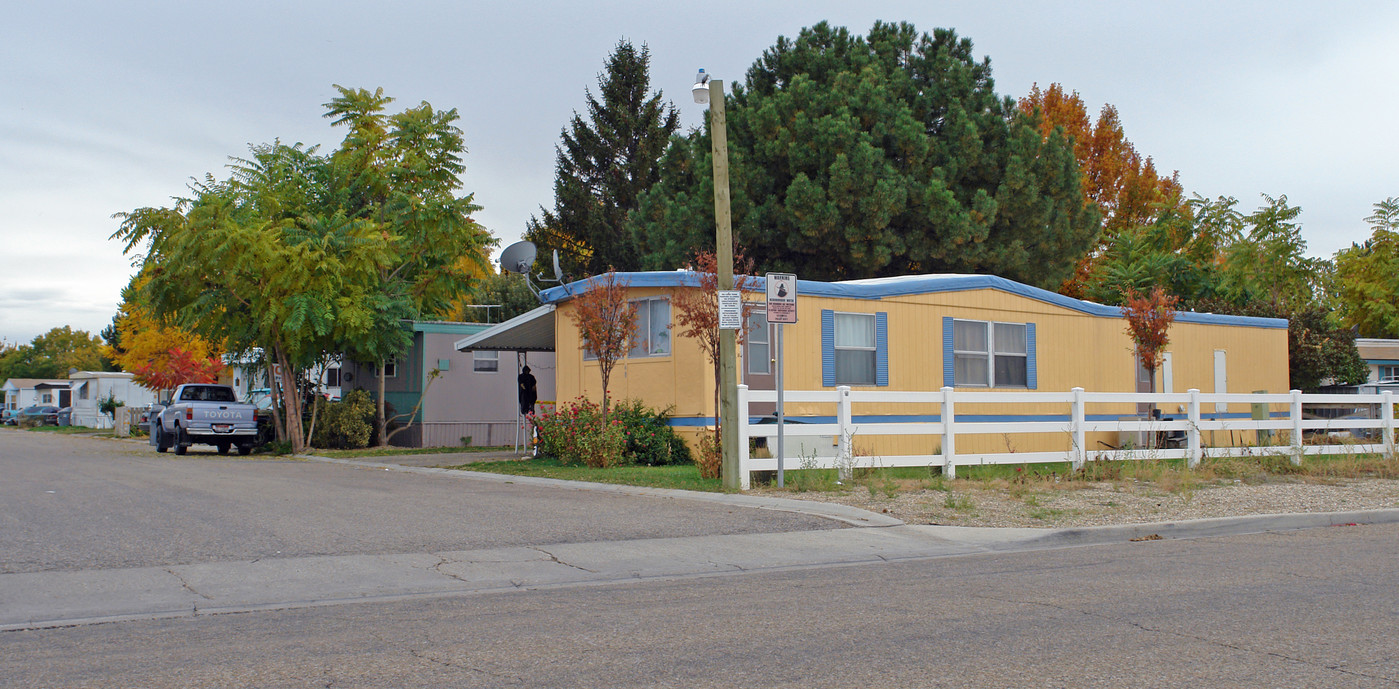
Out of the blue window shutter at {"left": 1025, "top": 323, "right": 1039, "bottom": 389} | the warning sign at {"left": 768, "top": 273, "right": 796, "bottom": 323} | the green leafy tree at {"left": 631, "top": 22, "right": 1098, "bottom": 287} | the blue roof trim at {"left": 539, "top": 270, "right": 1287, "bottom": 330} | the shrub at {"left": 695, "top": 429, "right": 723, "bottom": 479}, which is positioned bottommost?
the shrub at {"left": 695, "top": 429, "right": 723, "bottom": 479}

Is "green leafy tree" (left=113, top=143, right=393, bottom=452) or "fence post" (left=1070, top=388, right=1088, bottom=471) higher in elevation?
"green leafy tree" (left=113, top=143, right=393, bottom=452)

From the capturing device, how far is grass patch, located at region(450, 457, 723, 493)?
47.3 feet

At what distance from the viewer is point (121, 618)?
6824 millimetres

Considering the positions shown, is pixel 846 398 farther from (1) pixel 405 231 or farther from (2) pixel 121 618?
(1) pixel 405 231

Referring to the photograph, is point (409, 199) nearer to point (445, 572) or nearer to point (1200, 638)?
point (445, 572)

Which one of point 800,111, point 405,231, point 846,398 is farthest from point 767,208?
point 846,398

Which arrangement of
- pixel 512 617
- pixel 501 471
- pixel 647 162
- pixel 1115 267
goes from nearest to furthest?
1. pixel 512 617
2. pixel 501 471
3. pixel 1115 267
4. pixel 647 162

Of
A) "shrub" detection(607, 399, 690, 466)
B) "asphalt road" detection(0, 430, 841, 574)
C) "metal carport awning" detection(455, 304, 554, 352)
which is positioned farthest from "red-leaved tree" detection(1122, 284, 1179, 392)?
"asphalt road" detection(0, 430, 841, 574)

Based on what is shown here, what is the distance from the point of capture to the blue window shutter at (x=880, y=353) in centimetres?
1886

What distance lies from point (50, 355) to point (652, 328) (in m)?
117

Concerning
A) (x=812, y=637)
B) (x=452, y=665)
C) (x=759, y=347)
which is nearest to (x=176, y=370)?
(x=759, y=347)

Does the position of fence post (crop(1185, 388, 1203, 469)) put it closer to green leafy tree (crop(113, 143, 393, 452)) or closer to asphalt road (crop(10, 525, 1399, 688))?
asphalt road (crop(10, 525, 1399, 688))

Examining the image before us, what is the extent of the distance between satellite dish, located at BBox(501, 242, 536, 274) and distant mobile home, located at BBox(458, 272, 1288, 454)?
918 millimetres

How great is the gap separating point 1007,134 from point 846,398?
2128cm
